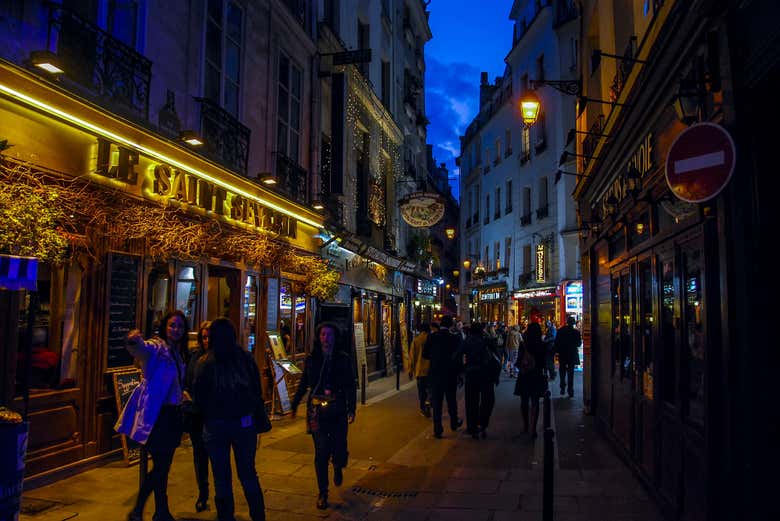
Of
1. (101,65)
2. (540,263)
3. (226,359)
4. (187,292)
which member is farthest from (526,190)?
(226,359)

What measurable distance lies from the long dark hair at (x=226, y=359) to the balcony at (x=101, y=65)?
382 centimetres

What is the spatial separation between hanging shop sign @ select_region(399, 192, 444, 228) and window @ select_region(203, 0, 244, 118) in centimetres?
893

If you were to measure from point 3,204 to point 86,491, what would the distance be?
3021 mm

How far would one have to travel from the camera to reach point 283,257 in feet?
42.1

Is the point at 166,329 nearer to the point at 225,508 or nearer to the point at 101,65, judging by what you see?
the point at 225,508

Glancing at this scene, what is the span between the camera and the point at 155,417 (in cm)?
526

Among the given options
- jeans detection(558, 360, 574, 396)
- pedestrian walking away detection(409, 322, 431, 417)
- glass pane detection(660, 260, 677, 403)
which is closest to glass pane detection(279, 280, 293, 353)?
pedestrian walking away detection(409, 322, 431, 417)

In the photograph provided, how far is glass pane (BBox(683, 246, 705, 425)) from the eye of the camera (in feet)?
16.0

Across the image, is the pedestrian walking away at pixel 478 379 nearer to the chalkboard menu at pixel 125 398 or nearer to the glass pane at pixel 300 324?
the chalkboard menu at pixel 125 398

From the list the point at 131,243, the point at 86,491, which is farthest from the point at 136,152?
the point at 86,491

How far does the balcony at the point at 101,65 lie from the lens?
23.1 feet

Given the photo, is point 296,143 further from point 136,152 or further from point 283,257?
point 136,152

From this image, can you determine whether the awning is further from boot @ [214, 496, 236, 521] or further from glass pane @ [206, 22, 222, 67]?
boot @ [214, 496, 236, 521]

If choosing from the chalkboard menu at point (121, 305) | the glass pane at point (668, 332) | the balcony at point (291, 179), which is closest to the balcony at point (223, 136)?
the balcony at point (291, 179)
